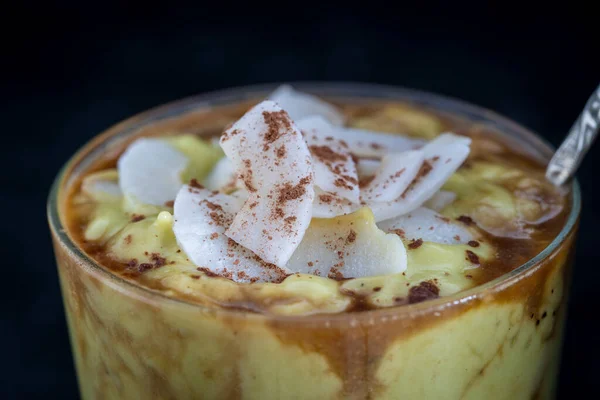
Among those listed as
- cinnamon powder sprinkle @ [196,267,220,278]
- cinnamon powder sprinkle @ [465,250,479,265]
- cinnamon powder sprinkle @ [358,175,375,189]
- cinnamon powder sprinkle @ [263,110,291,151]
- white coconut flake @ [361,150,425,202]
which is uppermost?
cinnamon powder sprinkle @ [263,110,291,151]

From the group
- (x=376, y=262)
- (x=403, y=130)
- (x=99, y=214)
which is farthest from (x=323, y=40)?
(x=376, y=262)

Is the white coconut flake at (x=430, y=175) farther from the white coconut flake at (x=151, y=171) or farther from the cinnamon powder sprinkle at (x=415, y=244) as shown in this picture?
the white coconut flake at (x=151, y=171)

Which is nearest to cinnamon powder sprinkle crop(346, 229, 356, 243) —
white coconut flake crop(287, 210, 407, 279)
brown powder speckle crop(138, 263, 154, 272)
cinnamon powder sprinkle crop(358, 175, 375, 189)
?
white coconut flake crop(287, 210, 407, 279)

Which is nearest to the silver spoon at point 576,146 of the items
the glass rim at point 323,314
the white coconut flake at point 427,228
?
the glass rim at point 323,314

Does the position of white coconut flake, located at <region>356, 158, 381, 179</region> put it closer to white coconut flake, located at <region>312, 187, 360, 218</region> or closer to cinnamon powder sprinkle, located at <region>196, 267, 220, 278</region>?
white coconut flake, located at <region>312, 187, 360, 218</region>

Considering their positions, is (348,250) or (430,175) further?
(430,175)

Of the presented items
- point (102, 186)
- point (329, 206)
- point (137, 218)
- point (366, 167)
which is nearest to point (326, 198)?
point (329, 206)

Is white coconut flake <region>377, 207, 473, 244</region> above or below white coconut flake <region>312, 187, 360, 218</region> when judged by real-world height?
below

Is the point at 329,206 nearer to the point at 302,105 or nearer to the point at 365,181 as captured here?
the point at 365,181

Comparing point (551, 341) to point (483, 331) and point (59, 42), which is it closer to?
point (483, 331)
